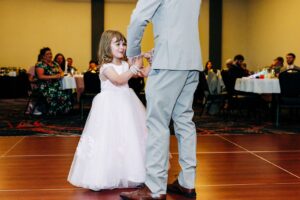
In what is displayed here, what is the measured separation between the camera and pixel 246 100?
7344 millimetres

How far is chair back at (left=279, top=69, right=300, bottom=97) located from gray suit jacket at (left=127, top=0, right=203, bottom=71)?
4237 mm

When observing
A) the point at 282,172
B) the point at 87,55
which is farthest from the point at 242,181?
the point at 87,55

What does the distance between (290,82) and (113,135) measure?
163 inches

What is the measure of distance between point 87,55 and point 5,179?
1099 centimetres

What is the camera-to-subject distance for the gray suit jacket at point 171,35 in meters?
2.29

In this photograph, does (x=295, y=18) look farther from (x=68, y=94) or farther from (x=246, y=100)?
(x=68, y=94)

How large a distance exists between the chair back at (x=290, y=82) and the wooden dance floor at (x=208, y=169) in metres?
1.36

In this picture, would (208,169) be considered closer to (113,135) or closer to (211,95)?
(113,135)

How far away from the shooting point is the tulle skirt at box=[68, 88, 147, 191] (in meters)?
2.74

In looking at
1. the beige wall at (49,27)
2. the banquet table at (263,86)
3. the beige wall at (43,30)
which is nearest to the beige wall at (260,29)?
the beige wall at (49,27)

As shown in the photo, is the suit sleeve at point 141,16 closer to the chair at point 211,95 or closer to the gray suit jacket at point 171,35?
the gray suit jacket at point 171,35

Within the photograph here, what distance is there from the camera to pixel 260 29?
1327 cm

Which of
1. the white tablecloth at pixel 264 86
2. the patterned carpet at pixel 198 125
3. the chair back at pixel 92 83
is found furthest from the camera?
the chair back at pixel 92 83

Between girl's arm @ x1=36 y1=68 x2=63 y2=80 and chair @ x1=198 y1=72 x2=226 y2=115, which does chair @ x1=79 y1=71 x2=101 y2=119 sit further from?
chair @ x1=198 y1=72 x2=226 y2=115
